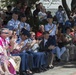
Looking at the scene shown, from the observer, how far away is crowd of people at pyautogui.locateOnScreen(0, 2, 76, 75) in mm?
9711

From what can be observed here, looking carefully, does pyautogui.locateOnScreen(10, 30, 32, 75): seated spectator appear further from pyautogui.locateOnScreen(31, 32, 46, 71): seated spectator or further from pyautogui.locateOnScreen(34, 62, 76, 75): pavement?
pyautogui.locateOnScreen(34, 62, 76, 75): pavement

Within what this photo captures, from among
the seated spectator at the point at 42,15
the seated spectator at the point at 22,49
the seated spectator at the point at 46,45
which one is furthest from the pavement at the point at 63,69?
the seated spectator at the point at 42,15

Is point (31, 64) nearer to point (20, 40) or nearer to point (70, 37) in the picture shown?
point (20, 40)

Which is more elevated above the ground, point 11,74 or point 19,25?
point 19,25

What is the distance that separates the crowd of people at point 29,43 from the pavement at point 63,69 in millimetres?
249

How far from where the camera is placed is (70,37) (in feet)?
49.6

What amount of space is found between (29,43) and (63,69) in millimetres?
2146

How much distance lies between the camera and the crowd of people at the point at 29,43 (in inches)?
382

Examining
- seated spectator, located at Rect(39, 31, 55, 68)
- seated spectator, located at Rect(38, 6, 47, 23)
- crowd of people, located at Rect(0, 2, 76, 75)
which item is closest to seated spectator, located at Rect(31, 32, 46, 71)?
crowd of people, located at Rect(0, 2, 76, 75)

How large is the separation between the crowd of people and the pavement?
0.25 m

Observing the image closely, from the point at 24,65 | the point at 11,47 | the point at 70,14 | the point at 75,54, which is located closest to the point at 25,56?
the point at 24,65

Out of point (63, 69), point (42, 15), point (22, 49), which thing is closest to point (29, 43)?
point (22, 49)

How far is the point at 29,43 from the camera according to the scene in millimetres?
11523

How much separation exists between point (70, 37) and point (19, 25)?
9.71 ft
